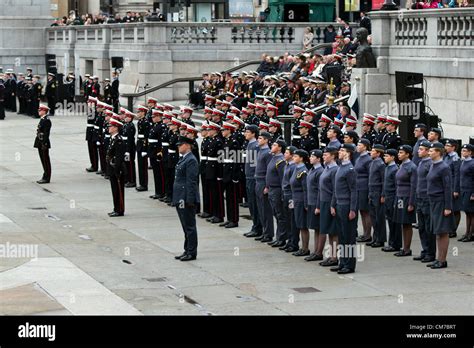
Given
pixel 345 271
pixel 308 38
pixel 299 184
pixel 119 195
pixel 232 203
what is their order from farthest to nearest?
pixel 308 38 → pixel 119 195 → pixel 232 203 → pixel 299 184 → pixel 345 271

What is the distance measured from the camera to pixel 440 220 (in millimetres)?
17859

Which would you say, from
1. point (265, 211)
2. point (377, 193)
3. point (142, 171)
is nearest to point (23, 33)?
point (142, 171)

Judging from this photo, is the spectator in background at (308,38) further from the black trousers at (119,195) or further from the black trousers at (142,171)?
the black trousers at (119,195)

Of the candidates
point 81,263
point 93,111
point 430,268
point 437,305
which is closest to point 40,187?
point 93,111

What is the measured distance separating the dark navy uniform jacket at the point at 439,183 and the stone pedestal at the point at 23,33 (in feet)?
134

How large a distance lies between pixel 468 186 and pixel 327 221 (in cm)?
289

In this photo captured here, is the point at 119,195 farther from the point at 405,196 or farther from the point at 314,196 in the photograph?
the point at 405,196

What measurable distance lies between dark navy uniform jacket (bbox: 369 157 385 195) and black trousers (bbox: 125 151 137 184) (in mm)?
8533

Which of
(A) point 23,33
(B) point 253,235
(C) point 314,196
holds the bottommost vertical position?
(B) point 253,235

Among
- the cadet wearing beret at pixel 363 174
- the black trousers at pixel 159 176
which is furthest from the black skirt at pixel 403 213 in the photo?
the black trousers at pixel 159 176

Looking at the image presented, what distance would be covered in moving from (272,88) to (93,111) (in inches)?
183

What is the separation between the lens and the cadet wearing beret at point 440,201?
17.8 metres

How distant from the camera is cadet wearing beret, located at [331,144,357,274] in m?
A: 18.0

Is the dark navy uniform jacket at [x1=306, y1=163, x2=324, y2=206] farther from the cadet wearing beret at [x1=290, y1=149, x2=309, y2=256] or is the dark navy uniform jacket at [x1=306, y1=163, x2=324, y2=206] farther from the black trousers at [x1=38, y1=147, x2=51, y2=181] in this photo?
the black trousers at [x1=38, y1=147, x2=51, y2=181]
